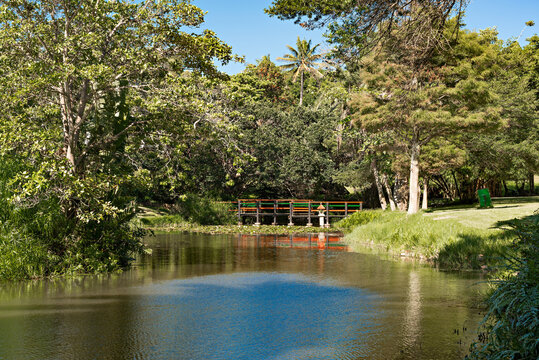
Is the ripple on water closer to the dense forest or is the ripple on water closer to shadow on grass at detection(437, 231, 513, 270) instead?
the dense forest

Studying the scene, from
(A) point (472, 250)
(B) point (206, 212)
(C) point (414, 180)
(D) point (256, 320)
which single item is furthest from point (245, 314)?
(B) point (206, 212)

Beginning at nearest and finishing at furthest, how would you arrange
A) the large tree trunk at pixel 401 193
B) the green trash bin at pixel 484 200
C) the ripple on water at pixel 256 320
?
the ripple on water at pixel 256 320, the green trash bin at pixel 484 200, the large tree trunk at pixel 401 193

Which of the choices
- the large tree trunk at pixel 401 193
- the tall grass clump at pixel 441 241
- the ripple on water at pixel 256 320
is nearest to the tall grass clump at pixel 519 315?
the ripple on water at pixel 256 320

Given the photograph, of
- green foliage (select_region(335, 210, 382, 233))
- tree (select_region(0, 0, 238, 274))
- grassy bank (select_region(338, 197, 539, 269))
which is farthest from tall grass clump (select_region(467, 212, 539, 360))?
green foliage (select_region(335, 210, 382, 233))

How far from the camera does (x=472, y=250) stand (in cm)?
1518

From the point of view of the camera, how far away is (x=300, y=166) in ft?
137

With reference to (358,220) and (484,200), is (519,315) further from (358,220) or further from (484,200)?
(358,220)

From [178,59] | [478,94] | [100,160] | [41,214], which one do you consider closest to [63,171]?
[41,214]

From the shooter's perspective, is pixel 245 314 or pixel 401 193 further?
pixel 401 193

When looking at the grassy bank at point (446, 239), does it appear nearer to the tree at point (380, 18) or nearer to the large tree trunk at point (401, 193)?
the tree at point (380, 18)

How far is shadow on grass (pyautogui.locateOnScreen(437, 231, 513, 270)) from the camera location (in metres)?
14.3

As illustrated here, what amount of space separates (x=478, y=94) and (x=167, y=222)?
22331mm

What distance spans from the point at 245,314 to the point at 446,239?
9.67 metres

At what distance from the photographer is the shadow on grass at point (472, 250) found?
565 inches
